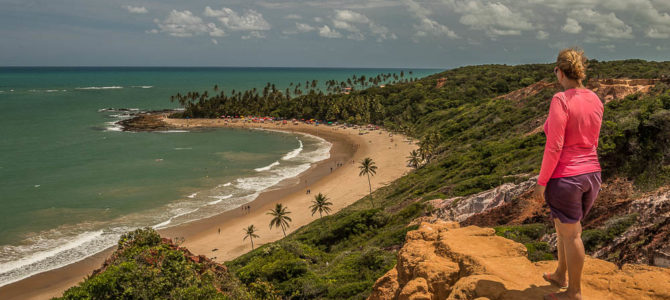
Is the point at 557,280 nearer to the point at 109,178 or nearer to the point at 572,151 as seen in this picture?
the point at 572,151

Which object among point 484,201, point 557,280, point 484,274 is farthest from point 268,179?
point 557,280

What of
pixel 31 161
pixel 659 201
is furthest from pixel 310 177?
pixel 659 201

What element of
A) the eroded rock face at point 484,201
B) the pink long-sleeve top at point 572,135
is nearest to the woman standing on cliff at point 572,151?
the pink long-sleeve top at point 572,135

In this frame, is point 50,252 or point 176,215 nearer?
point 50,252

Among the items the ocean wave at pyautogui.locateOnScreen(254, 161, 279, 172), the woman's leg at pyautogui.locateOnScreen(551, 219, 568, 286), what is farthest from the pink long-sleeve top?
the ocean wave at pyautogui.locateOnScreen(254, 161, 279, 172)

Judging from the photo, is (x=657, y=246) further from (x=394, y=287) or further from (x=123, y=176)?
(x=123, y=176)

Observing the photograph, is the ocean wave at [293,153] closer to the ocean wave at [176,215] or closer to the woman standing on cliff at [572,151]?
the ocean wave at [176,215]
